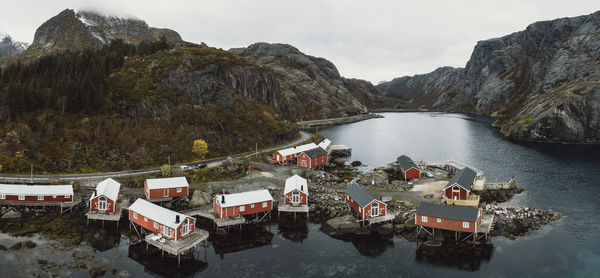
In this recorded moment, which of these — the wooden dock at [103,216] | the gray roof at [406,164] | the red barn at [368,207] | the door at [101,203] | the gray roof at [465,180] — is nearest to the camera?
the wooden dock at [103,216]

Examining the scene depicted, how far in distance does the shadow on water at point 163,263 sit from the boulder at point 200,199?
563 inches

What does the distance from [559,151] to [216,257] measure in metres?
123

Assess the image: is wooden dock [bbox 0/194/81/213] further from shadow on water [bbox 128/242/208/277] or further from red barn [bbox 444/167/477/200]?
red barn [bbox 444/167/477/200]

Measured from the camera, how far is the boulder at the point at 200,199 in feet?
205

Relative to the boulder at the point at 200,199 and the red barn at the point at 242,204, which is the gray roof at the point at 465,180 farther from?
the boulder at the point at 200,199

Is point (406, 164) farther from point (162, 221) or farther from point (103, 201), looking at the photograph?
point (103, 201)

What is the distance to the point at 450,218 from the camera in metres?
50.7

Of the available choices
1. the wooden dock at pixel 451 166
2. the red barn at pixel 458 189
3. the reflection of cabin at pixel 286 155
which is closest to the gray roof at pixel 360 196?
the red barn at pixel 458 189

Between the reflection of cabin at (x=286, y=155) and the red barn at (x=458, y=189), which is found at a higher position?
the reflection of cabin at (x=286, y=155)

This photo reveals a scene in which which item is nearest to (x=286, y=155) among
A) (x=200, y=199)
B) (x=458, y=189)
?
(x=200, y=199)

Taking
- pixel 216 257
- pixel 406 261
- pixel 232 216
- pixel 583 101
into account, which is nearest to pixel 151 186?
pixel 232 216

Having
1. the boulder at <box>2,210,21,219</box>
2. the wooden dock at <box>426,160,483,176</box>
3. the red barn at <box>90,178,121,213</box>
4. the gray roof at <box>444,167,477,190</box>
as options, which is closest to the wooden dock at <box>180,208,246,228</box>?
the red barn at <box>90,178,121,213</box>

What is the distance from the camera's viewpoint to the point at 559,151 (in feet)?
396

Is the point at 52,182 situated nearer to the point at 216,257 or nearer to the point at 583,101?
the point at 216,257
